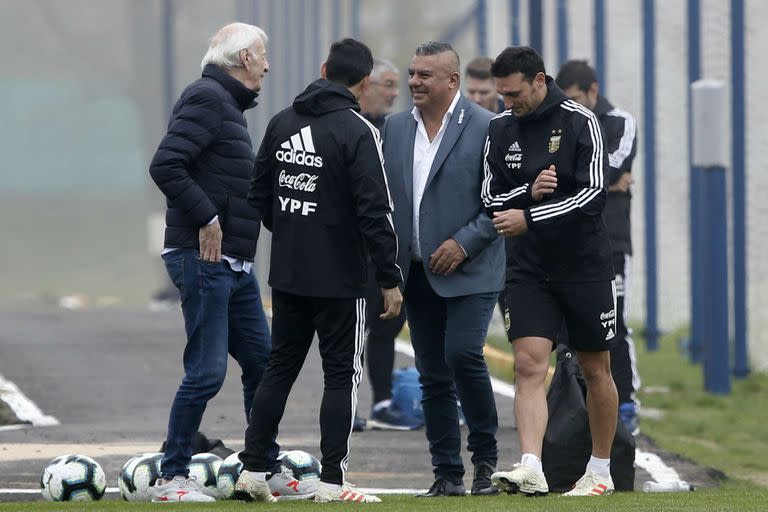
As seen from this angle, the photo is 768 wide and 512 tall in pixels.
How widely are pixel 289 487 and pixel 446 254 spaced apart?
125 centimetres

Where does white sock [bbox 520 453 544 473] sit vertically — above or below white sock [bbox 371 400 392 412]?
above

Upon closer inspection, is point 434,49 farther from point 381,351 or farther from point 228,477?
point 381,351

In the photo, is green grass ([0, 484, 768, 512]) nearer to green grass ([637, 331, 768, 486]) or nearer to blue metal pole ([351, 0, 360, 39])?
green grass ([637, 331, 768, 486])

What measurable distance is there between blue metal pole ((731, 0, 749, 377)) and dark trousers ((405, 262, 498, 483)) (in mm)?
8261

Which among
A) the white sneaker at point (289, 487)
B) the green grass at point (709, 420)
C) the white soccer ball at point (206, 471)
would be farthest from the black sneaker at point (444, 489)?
the green grass at point (709, 420)

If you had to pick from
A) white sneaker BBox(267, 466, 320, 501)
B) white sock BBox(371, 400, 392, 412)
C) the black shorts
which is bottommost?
white sock BBox(371, 400, 392, 412)

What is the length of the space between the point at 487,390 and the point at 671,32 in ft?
49.2

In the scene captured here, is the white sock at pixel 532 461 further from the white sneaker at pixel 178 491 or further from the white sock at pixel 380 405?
the white sock at pixel 380 405

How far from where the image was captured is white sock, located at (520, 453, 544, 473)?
790cm

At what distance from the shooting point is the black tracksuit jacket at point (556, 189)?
8016 mm

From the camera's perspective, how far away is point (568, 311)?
822 centimetres

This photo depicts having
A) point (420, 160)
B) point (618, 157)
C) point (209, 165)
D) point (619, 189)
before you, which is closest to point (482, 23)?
point (619, 189)

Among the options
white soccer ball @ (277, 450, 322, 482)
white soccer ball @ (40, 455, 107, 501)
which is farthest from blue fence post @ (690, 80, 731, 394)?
white soccer ball @ (40, 455, 107, 501)

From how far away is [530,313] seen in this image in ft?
26.8
